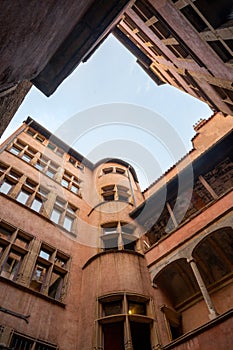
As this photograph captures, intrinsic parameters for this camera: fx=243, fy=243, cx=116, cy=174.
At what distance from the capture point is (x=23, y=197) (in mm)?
13461

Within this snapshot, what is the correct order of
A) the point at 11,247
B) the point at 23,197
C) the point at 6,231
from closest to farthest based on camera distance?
the point at 11,247
the point at 6,231
the point at 23,197

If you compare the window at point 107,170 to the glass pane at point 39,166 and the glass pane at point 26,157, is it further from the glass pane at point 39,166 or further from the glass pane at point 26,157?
the glass pane at point 26,157

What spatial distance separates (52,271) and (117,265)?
3001mm

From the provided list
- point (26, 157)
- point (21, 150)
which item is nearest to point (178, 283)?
point (26, 157)

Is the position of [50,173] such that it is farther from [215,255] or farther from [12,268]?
[215,255]

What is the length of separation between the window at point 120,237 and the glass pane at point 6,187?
18.5 ft

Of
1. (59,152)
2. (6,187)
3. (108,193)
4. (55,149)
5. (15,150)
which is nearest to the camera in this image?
(6,187)

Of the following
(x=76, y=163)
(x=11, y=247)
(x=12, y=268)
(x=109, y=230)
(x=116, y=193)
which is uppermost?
(x=76, y=163)

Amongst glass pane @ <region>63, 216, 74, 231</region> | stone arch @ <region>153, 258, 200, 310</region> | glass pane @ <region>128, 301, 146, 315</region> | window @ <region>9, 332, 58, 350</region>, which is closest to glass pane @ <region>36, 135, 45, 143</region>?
glass pane @ <region>63, 216, 74, 231</region>

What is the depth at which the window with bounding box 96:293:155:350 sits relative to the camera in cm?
870

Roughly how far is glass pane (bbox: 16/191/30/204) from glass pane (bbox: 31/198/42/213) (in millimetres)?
463

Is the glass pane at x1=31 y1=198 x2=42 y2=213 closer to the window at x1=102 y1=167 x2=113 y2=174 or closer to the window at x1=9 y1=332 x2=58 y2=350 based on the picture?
the window at x1=9 y1=332 x2=58 y2=350

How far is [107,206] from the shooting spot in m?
15.4

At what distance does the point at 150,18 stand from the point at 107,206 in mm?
10693
